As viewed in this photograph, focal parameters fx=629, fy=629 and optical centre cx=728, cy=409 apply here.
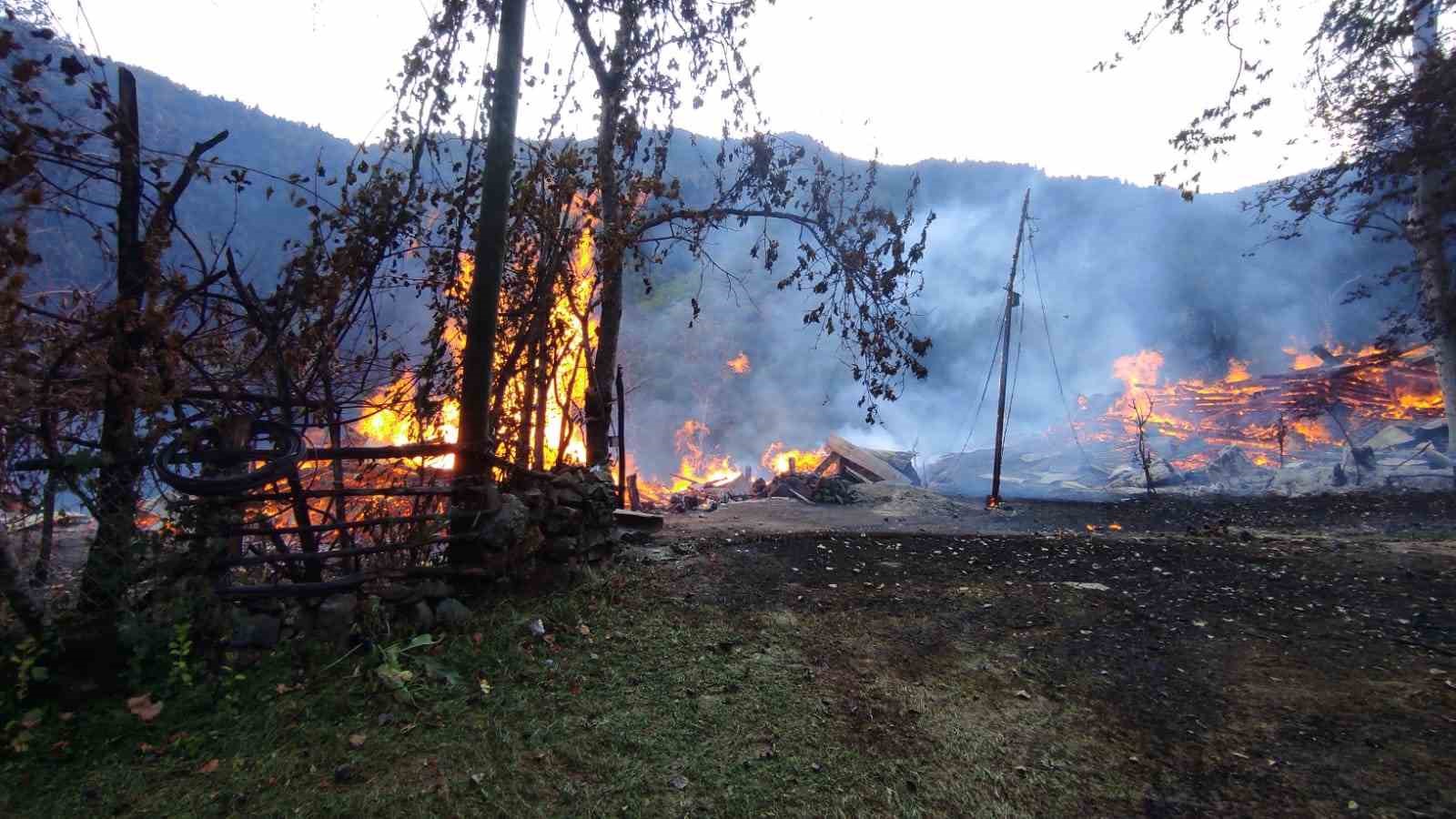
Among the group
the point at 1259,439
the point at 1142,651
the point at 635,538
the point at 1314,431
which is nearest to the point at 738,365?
the point at 1259,439

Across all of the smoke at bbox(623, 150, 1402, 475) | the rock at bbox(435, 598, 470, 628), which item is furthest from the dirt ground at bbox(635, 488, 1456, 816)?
the smoke at bbox(623, 150, 1402, 475)

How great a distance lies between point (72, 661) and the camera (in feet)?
10.6

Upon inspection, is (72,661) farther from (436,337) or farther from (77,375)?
(436,337)

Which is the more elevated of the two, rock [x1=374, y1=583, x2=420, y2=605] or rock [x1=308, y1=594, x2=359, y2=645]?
rock [x1=374, y1=583, x2=420, y2=605]

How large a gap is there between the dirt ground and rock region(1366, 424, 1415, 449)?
16084 mm

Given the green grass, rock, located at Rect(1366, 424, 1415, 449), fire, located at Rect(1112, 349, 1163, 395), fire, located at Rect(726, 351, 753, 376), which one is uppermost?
fire, located at Rect(1112, 349, 1163, 395)

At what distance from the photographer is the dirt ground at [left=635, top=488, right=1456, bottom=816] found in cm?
297

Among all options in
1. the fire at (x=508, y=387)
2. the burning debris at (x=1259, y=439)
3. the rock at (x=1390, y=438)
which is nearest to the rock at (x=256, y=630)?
the fire at (x=508, y=387)

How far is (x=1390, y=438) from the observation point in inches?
784

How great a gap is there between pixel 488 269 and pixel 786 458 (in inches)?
872

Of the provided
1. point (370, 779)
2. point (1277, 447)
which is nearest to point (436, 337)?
point (370, 779)

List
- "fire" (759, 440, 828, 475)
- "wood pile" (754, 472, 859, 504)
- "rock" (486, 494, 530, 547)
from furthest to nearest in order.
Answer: "fire" (759, 440, 828, 475)
"wood pile" (754, 472, 859, 504)
"rock" (486, 494, 530, 547)

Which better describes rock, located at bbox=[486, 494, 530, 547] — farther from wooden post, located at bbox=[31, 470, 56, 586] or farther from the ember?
the ember

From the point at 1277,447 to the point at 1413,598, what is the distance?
23.2m
